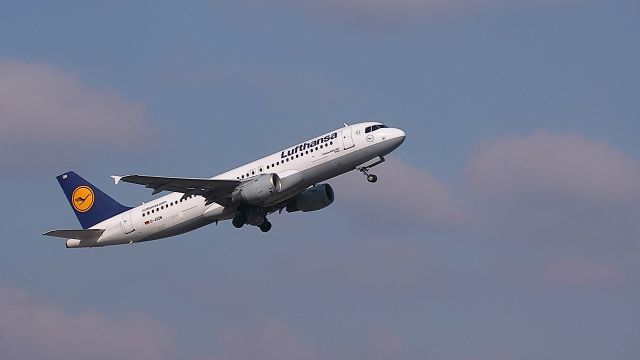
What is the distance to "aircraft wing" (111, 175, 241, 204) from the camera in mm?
75125

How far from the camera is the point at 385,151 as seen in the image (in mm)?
76375

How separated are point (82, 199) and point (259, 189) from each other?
15.1m

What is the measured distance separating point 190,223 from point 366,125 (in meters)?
12.1

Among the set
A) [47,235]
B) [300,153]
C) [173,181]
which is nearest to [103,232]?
[47,235]

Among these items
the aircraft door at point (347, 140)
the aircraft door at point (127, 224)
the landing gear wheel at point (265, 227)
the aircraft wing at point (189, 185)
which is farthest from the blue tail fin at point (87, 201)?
the aircraft door at point (347, 140)

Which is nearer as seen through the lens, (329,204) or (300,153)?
(300,153)

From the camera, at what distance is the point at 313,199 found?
82625mm

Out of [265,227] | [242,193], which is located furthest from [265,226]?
[242,193]

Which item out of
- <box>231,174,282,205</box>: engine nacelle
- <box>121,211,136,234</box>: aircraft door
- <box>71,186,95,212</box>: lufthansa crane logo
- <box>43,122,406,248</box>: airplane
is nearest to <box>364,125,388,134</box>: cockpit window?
<box>43,122,406,248</box>: airplane

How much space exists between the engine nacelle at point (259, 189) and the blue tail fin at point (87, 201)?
31.4 ft

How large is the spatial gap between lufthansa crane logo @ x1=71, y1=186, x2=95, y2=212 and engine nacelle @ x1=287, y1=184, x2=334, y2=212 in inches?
501

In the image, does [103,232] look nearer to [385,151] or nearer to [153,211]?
[153,211]

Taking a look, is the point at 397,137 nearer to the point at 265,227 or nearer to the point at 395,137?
the point at 395,137

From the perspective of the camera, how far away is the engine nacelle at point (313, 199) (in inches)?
3248
